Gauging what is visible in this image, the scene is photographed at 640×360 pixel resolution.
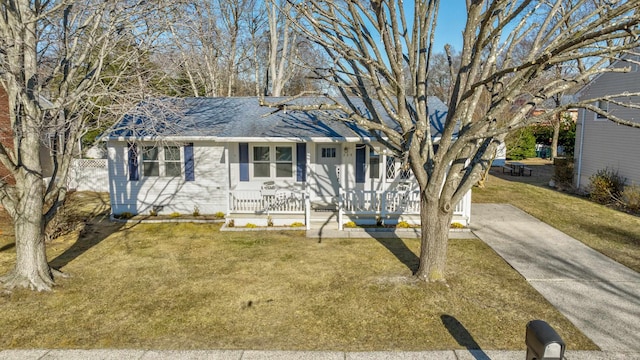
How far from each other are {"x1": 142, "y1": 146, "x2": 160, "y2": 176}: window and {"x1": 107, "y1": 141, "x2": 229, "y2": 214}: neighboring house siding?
18 centimetres

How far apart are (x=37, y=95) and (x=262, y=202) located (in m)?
6.34

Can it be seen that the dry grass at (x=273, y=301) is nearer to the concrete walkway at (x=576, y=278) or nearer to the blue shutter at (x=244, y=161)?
the concrete walkway at (x=576, y=278)

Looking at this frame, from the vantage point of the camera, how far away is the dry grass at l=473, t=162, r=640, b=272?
9.56 metres

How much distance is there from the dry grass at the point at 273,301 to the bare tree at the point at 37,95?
102 centimetres

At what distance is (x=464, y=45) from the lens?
255 inches

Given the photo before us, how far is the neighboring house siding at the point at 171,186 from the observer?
41.5 ft

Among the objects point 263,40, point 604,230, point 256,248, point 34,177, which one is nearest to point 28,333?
point 34,177

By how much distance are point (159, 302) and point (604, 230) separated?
474 inches

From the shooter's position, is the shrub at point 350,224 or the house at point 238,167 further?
the house at point 238,167

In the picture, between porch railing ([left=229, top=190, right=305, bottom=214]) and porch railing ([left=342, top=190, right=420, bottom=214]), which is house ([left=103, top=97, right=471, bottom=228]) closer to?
porch railing ([left=229, top=190, right=305, bottom=214])

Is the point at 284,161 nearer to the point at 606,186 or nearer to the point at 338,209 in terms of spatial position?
the point at 338,209

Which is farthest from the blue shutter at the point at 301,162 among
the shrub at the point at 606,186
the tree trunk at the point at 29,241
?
the shrub at the point at 606,186

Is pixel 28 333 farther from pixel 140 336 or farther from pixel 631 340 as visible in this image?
pixel 631 340

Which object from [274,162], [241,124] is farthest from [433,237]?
[241,124]
